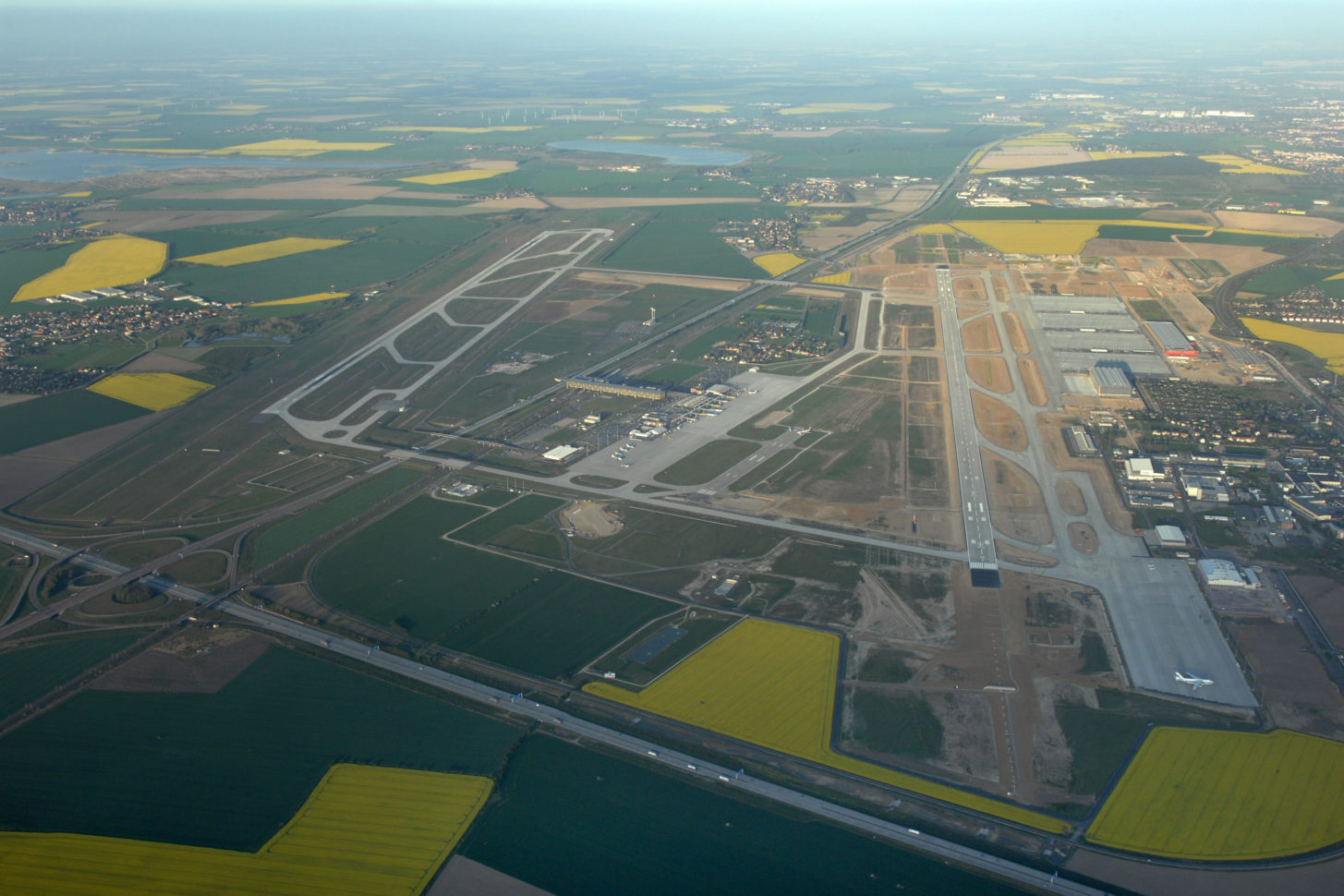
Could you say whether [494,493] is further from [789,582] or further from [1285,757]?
[1285,757]

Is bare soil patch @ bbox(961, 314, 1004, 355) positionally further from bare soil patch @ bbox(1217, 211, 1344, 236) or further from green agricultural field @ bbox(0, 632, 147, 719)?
green agricultural field @ bbox(0, 632, 147, 719)

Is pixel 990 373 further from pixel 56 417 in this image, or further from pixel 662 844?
pixel 56 417

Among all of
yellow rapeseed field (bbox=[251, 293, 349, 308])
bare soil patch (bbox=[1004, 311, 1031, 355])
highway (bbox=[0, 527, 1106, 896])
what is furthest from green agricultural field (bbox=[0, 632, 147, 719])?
bare soil patch (bbox=[1004, 311, 1031, 355])

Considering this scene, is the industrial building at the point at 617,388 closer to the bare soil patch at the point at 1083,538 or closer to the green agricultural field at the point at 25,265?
the bare soil patch at the point at 1083,538

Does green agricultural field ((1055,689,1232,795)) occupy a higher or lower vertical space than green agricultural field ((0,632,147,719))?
higher

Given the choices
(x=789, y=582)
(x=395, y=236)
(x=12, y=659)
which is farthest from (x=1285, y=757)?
(x=395, y=236)

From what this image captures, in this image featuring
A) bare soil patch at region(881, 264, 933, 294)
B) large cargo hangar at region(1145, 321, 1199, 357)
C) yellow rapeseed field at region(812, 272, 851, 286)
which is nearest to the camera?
large cargo hangar at region(1145, 321, 1199, 357)

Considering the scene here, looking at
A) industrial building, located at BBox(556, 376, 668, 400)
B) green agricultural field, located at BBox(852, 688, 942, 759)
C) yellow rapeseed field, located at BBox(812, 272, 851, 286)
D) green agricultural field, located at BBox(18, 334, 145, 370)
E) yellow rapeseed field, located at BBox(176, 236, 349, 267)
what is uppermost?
yellow rapeseed field, located at BBox(176, 236, 349, 267)
